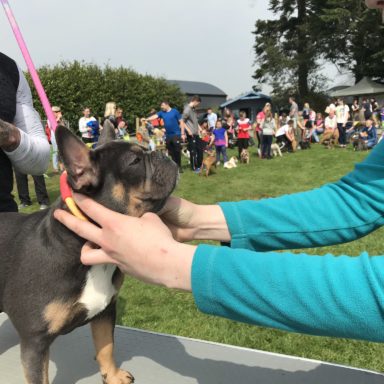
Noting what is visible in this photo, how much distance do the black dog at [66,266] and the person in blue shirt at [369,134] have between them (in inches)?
615

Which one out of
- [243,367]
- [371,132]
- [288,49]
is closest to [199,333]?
[243,367]

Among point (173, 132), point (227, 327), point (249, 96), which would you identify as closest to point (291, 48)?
point (249, 96)

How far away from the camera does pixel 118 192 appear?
185cm

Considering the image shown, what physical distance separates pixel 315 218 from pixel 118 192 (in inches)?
35.6

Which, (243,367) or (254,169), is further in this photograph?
(254,169)

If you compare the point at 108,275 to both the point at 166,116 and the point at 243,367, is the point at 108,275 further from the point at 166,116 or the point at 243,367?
the point at 166,116

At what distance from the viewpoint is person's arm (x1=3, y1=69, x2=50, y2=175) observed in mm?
2324

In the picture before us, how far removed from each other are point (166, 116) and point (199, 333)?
968 cm

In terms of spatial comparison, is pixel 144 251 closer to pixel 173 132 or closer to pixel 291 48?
pixel 173 132

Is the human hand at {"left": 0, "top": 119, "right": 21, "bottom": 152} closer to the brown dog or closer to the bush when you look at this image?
the brown dog

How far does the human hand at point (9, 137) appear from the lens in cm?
210

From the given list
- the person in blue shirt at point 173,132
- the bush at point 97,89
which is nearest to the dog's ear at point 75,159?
the person in blue shirt at point 173,132

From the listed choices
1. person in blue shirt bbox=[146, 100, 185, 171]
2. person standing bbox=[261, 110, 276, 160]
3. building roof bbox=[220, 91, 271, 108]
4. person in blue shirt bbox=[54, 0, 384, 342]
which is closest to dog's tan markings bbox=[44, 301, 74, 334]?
person in blue shirt bbox=[54, 0, 384, 342]

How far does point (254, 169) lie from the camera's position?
13.5 meters
